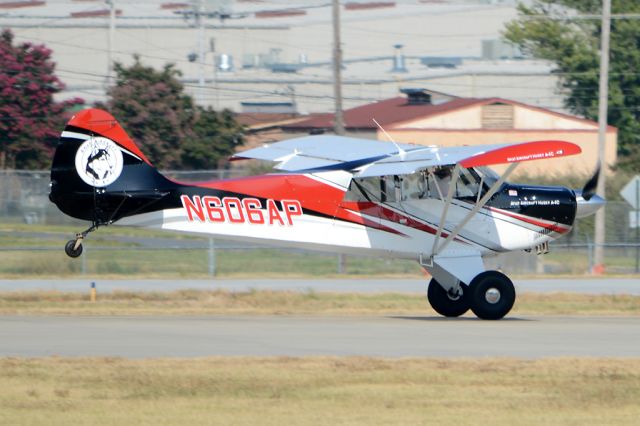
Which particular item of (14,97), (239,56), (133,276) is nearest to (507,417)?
(133,276)

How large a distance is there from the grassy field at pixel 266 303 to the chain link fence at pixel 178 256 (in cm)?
662

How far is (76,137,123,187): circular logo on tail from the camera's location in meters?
17.0

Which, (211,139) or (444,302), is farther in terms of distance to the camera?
(211,139)

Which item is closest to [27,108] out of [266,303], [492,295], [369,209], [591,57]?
[266,303]

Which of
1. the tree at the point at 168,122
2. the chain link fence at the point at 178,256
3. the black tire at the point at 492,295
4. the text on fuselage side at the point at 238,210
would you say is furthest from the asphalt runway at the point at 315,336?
the tree at the point at 168,122

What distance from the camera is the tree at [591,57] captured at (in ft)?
190

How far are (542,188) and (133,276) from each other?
12567 mm

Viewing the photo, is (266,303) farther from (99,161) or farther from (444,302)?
(99,161)

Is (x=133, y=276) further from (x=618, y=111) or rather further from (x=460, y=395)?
(x=618, y=111)

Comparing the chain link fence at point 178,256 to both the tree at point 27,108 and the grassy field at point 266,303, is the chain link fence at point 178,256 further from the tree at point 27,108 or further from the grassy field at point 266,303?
the tree at point 27,108

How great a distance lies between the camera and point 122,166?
17.3m

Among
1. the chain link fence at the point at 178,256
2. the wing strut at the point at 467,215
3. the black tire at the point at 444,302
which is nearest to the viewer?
the wing strut at the point at 467,215

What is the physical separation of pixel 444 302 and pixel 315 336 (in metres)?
3.80

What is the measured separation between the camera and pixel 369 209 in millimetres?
17906
